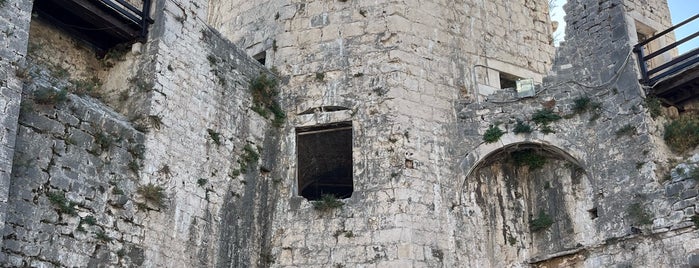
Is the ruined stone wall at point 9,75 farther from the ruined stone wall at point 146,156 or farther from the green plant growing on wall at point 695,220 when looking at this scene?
the green plant growing on wall at point 695,220

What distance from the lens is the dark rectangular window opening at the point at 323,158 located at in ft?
48.0

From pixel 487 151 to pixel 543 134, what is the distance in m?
0.98

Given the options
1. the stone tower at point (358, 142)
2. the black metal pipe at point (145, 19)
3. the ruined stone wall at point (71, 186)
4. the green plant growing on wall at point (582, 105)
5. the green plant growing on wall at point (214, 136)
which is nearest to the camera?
the ruined stone wall at point (71, 186)

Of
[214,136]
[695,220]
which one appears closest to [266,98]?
[214,136]

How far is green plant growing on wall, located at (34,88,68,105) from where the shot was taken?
10.1 meters

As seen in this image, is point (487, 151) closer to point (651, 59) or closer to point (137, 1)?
point (651, 59)

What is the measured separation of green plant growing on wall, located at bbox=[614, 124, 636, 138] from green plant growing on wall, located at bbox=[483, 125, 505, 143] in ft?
6.19

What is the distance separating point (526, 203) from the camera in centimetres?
1446

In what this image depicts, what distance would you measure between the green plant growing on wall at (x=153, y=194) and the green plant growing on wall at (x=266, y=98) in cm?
307

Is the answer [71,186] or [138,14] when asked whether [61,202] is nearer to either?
[71,186]

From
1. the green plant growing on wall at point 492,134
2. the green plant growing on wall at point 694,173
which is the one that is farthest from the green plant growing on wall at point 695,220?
the green plant growing on wall at point 492,134

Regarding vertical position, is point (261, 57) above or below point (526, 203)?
above

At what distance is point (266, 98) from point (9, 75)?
5.56 m

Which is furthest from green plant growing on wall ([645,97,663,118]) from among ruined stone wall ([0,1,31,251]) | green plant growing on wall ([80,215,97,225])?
ruined stone wall ([0,1,31,251])
